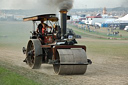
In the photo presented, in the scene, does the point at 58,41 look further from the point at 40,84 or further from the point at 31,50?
the point at 40,84

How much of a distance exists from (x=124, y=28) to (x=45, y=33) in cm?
5943

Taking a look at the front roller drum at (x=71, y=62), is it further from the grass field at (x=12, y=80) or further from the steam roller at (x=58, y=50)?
the grass field at (x=12, y=80)

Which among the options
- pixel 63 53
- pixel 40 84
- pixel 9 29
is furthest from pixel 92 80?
pixel 9 29

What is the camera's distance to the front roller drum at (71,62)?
1185 centimetres

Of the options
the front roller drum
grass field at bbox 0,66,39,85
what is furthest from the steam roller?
grass field at bbox 0,66,39,85

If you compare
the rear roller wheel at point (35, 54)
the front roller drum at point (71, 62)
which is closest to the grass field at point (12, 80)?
the front roller drum at point (71, 62)

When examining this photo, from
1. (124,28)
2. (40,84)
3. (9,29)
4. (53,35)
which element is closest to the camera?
(40,84)

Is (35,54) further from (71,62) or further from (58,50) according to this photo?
(71,62)

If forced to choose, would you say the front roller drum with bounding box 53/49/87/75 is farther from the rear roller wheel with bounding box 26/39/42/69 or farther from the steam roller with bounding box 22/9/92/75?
the rear roller wheel with bounding box 26/39/42/69

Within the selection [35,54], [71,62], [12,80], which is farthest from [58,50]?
[12,80]

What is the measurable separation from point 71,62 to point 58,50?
716 millimetres

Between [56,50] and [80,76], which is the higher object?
[56,50]

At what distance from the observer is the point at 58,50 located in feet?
39.8

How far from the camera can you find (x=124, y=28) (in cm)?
7169
